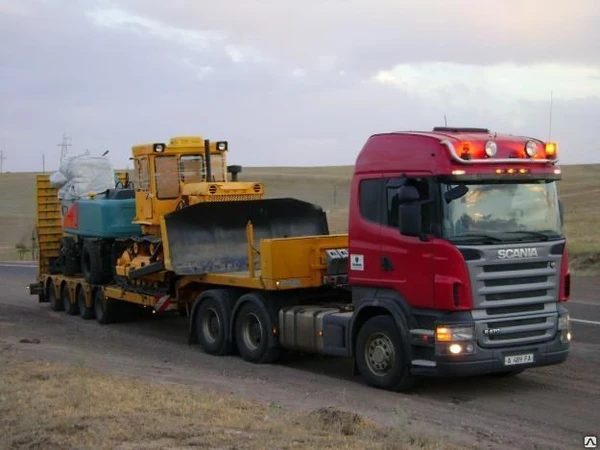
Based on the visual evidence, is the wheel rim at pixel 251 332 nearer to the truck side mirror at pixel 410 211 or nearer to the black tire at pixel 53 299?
the truck side mirror at pixel 410 211

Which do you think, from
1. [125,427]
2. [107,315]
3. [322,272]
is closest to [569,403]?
[322,272]

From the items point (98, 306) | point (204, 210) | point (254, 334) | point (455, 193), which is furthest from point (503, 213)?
point (98, 306)

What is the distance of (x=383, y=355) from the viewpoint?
10555 mm

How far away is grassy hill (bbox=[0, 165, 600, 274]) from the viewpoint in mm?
27284

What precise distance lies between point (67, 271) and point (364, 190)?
34.2ft

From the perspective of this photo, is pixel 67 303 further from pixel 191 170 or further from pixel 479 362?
pixel 479 362

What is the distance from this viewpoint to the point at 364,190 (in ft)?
35.6

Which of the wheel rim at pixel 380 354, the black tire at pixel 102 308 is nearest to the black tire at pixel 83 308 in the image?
the black tire at pixel 102 308

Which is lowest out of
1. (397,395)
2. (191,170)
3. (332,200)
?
(397,395)

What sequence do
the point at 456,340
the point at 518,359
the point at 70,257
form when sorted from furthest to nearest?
the point at 70,257, the point at 518,359, the point at 456,340

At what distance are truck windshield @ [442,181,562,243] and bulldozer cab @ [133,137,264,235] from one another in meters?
5.96

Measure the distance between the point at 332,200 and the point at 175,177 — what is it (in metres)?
74.0

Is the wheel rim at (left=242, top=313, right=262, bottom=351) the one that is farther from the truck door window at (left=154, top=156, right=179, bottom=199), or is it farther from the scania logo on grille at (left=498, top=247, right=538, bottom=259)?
the scania logo on grille at (left=498, top=247, right=538, bottom=259)

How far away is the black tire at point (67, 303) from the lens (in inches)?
749
